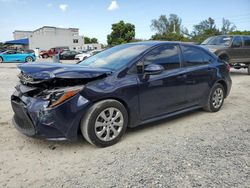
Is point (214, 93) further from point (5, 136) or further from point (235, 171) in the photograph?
point (5, 136)

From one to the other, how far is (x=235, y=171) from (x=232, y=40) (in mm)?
9178

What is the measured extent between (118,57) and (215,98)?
7.95 ft

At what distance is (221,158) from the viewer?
10.6 ft

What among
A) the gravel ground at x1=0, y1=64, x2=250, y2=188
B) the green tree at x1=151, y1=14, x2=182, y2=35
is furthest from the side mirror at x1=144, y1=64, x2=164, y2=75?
the green tree at x1=151, y1=14, x2=182, y2=35

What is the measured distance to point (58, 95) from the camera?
3.21 metres

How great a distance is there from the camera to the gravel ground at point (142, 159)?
9.04 ft

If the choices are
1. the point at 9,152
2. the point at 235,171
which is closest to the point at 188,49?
the point at 235,171

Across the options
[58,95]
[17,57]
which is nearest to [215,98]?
[58,95]

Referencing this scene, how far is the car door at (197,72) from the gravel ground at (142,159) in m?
0.62

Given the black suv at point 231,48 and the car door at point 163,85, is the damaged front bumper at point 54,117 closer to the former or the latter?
the car door at point 163,85

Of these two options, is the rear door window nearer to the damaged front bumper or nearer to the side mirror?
the side mirror

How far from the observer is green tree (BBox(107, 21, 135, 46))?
47.3 m

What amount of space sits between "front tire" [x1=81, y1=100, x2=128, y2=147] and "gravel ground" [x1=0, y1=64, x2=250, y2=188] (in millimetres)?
149

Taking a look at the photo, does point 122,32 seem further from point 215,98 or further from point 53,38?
point 215,98
